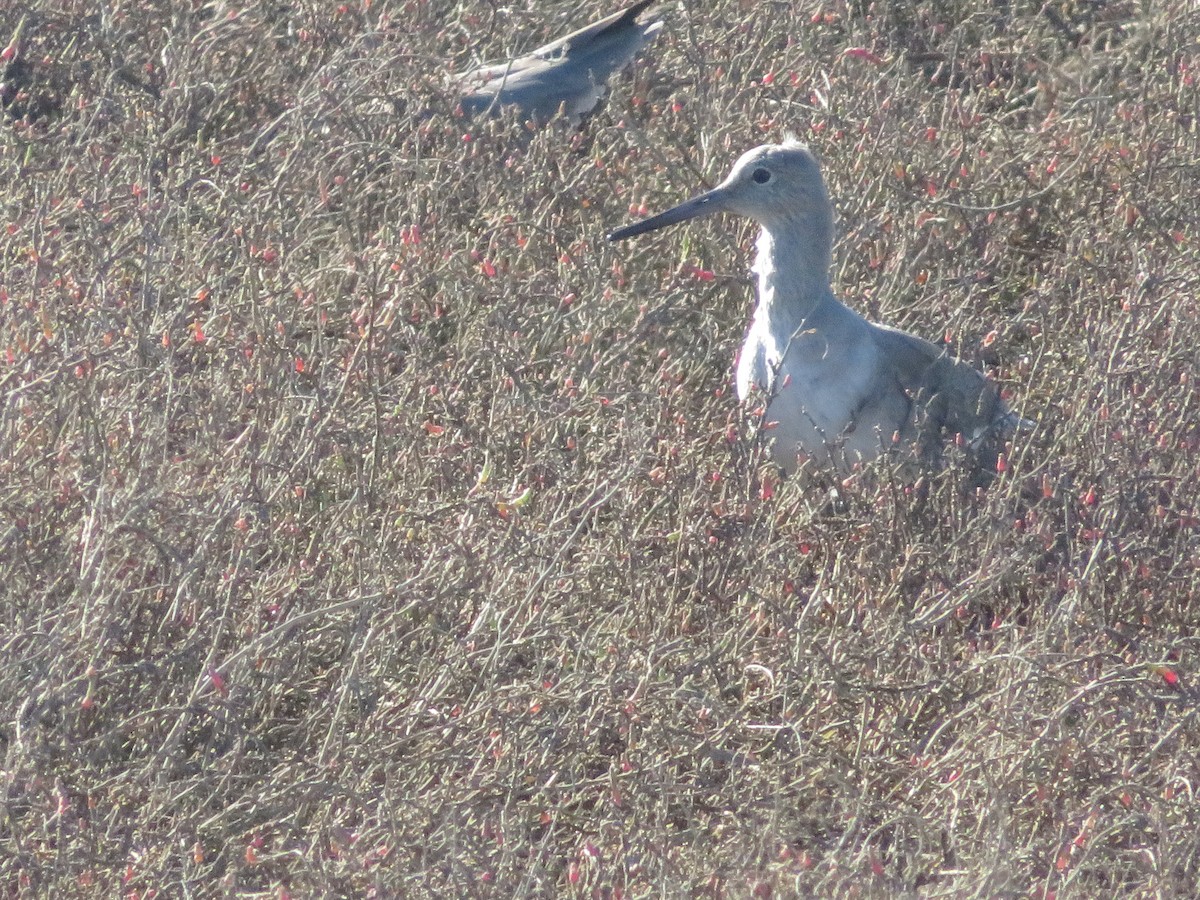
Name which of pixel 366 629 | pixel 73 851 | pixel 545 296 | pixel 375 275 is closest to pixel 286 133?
pixel 545 296

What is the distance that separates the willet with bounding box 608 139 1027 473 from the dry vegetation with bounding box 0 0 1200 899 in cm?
19

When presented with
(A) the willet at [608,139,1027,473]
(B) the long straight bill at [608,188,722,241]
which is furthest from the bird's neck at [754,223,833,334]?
(B) the long straight bill at [608,188,722,241]

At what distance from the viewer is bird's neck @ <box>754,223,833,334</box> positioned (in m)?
4.48

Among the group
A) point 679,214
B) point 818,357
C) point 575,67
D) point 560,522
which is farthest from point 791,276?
point 575,67

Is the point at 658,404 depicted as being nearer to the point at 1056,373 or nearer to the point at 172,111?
the point at 1056,373

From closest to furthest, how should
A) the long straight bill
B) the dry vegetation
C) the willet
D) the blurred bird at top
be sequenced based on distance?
the dry vegetation → the willet → the long straight bill → the blurred bird at top

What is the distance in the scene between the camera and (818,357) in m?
4.43

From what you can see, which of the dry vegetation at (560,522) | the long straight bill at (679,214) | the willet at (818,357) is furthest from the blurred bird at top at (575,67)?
the willet at (818,357)

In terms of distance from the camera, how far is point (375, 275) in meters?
3.90

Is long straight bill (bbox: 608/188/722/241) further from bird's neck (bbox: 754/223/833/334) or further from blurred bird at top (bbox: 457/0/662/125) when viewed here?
blurred bird at top (bbox: 457/0/662/125)

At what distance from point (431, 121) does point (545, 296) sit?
3.06ft

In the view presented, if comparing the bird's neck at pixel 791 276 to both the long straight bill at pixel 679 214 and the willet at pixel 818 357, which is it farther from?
the long straight bill at pixel 679 214

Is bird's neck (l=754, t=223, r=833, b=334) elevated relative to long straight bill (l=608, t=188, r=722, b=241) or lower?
lower

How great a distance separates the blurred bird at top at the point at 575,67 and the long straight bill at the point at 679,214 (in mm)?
1618
